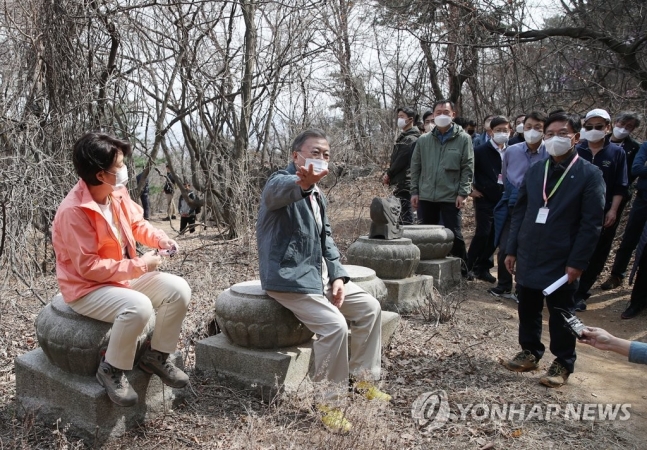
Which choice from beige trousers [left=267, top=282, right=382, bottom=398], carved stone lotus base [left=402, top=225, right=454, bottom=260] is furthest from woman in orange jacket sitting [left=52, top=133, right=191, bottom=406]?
carved stone lotus base [left=402, top=225, right=454, bottom=260]

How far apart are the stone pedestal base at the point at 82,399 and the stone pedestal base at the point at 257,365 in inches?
13.9

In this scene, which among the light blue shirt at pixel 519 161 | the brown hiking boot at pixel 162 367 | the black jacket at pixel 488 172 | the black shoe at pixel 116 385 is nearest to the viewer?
the black shoe at pixel 116 385

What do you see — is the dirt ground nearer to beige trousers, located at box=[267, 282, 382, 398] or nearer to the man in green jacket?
beige trousers, located at box=[267, 282, 382, 398]

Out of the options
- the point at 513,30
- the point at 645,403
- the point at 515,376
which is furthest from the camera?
the point at 513,30

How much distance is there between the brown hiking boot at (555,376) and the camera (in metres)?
3.95

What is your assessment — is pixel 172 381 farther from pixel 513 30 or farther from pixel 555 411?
pixel 513 30

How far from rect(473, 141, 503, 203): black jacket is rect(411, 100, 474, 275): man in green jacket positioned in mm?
556

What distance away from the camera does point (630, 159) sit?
6.34 meters

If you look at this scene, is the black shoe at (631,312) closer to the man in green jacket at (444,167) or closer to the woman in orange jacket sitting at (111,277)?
the man in green jacket at (444,167)

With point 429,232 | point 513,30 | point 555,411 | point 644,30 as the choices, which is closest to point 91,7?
point 429,232

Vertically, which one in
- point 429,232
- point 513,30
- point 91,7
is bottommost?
point 429,232

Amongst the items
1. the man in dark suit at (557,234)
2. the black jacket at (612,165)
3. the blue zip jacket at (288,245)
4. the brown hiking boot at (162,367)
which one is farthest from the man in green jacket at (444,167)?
the brown hiking boot at (162,367)

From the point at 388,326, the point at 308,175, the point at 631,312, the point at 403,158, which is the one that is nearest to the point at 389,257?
the point at 388,326

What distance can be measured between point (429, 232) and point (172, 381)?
3.82 m
